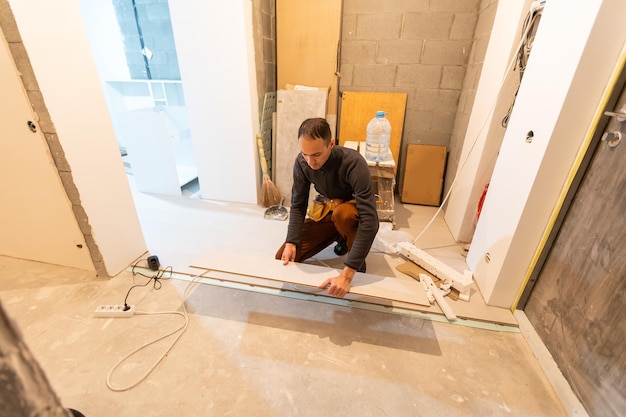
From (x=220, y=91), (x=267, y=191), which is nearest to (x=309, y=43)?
(x=220, y=91)

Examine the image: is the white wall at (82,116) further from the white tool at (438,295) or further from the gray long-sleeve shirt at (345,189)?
the white tool at (438,295)

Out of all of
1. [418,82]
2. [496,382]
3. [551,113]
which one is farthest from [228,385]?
[418,82]

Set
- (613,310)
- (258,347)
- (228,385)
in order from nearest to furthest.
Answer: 1. (613,310)
2. (228,385)
3. (258,347)

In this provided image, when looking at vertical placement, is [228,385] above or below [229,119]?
below

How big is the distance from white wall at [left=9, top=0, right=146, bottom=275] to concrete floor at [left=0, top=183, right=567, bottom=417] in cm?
31

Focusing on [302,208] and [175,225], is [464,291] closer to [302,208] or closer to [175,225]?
[302,208]

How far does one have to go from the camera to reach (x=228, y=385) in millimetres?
1217

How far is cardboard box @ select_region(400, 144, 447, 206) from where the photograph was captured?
287 cm

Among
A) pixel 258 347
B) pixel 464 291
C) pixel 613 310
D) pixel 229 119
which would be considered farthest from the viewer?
pixel 229 119

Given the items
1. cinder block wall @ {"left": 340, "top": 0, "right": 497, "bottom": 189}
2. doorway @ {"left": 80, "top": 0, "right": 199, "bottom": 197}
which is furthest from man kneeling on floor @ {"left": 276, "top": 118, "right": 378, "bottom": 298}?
doorway @ {"left": 80, "top": 0, "right": 199, "bottom": 197}

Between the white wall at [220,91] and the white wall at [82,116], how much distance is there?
3.49 feet

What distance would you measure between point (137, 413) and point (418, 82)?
3.09 metres

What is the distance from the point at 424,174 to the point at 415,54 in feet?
3.70

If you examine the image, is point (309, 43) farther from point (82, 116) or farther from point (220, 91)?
point (82, 116)
